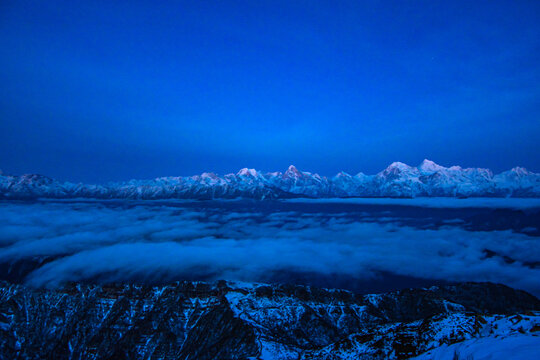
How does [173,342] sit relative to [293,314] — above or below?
below

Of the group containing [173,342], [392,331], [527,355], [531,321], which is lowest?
[173,342]

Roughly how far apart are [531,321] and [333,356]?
48.9 meters

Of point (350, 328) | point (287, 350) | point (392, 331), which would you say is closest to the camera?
point (392, 331)

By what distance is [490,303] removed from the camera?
19588 cm

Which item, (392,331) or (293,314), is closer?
(392,331)

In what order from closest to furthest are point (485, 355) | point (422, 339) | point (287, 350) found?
point (485, 355), point (422, 339), point (287, 350)

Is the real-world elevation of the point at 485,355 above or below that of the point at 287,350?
above

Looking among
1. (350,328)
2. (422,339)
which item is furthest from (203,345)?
(422,339)

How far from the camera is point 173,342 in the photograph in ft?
655

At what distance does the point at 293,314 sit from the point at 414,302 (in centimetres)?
9057

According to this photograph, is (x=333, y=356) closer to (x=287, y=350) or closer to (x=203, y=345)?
(x=287, y=350)

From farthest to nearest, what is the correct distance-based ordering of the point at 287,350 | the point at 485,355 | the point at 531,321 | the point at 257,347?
the point at 257,347
the point at 287,350
the point at 531,321
the point at 485,355

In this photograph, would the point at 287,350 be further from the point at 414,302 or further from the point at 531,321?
the point at 531,321

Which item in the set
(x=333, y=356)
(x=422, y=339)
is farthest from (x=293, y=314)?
(x=422, y=339)
